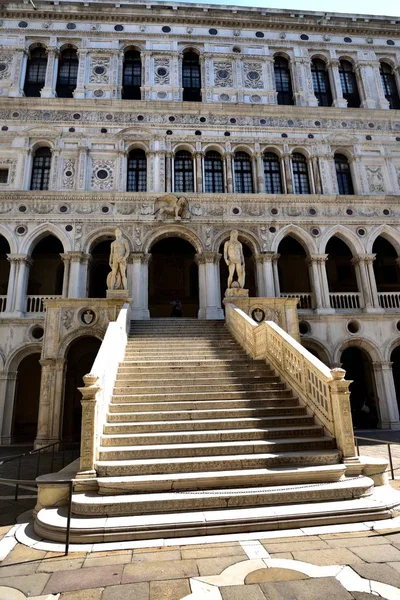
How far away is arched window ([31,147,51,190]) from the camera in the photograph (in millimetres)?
18203

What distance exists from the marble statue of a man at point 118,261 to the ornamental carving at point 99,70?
11113mm

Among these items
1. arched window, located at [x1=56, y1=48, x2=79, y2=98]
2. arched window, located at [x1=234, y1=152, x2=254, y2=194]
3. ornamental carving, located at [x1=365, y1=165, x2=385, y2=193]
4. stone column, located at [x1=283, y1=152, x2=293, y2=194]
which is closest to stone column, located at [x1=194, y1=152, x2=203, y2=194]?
arched window, located at [x1=234, y1=152, x2=254, y2=194]

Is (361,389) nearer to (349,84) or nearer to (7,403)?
(7,403)

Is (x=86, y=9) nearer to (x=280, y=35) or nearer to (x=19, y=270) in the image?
(x=280, y=35)

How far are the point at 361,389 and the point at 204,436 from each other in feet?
50.5

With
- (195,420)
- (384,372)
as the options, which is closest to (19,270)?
(195,420)

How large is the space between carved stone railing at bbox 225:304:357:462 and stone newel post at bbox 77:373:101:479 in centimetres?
421

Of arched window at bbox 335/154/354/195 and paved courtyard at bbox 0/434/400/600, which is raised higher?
arched window at bbox 335/154/354/195

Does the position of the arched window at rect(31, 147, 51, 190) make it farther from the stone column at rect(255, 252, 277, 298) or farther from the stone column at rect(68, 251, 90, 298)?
the stone column at rect(255, 252, 277, 298)

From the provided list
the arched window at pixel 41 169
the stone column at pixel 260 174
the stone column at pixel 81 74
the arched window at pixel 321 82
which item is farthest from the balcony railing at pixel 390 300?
the stone column at pixel 81 74

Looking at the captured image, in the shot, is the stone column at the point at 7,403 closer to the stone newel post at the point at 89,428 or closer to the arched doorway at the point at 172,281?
the arched doorway at the point at 172,281

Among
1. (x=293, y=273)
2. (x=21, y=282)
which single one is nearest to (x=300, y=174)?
(x=293, y=273)

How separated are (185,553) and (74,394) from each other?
503 inches

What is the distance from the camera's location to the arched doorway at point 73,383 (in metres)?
15.1
